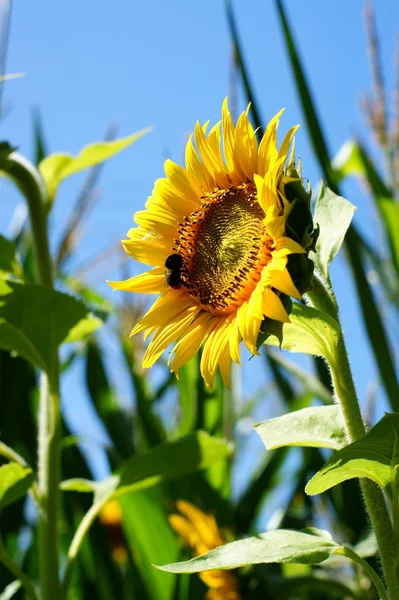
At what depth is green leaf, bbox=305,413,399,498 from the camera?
47 cm

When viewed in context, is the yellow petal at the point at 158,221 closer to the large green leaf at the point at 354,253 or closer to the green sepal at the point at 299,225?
the green sepal at the point at 299,225

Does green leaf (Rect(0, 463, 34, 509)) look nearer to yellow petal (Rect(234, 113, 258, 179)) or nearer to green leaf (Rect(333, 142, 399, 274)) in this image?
yellow petal (Rect(234, 113, 258, 179))

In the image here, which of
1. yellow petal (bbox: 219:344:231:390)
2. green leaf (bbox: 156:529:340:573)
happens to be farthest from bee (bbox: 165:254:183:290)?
green leaf (bbox: 156:529:340:573)

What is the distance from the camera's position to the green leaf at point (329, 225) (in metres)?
0.58

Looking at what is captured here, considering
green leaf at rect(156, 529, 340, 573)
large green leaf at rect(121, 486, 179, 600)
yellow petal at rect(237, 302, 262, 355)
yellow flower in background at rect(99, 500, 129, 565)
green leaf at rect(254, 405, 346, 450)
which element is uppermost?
yellow petal at rect(237, 302, 262, 355)

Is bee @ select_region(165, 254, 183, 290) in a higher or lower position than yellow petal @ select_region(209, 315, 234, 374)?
higher

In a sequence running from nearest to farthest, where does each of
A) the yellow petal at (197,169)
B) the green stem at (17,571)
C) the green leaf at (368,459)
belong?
the green leaf at (368,459)
the yellow petal at (197,169)
the green stem at (17,571)

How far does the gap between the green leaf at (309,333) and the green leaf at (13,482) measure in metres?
0.32

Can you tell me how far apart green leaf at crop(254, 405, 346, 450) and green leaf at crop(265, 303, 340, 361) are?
0.19ft

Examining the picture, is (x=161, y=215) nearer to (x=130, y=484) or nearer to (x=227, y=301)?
(x=227, y=301)

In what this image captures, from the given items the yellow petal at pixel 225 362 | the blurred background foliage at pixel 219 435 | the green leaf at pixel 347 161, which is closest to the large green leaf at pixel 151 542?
the blurred background foliage at pixel 219 435

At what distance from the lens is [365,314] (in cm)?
104

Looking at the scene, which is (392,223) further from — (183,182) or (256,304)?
(256,304)

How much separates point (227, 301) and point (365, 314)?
1.46 ft
